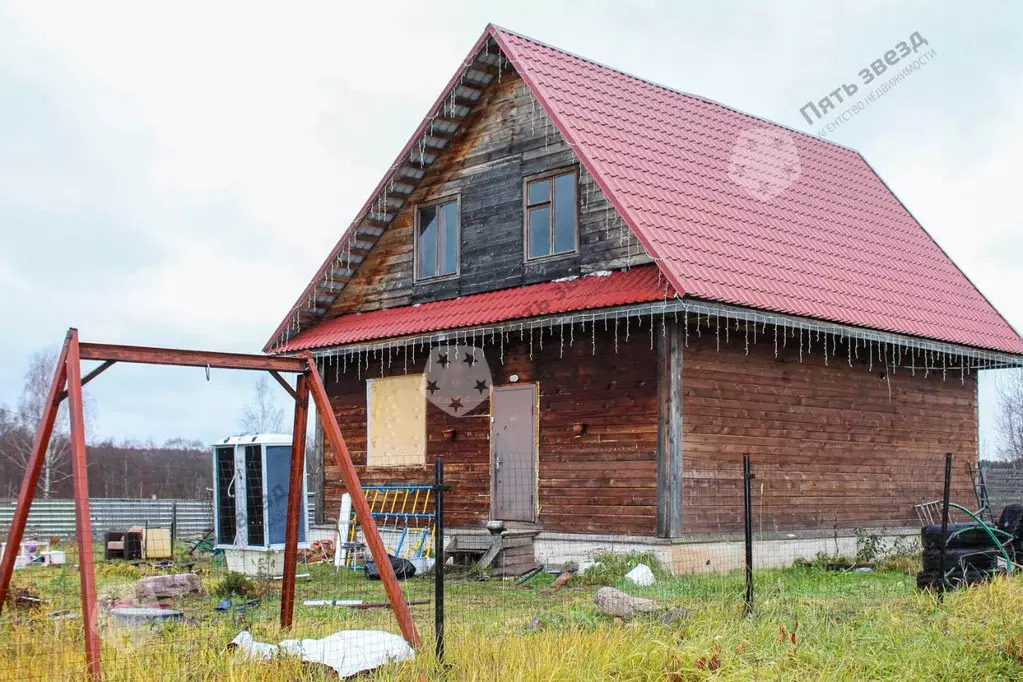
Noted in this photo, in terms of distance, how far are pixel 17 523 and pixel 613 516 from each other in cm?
858

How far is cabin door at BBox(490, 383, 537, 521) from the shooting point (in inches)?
642

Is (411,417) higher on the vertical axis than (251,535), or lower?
higher

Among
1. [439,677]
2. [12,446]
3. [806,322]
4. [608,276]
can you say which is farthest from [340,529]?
[12,446]

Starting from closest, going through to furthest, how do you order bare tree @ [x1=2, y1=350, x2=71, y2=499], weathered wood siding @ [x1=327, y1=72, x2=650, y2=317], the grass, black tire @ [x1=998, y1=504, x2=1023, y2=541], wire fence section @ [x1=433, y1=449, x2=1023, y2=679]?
the grass < wire fence section @ [x1=433, y1=449, x2=1023, y2=679] < black tire @ [x1=998, y1=504, x2=1023, y2=541] < weathered wood siding @ [x1=327, y1=72, x2=650, y2=317] < bare tree @ [x1=2, y1=350, x2=71, y2=499]

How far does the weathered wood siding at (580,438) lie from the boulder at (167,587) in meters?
4.73

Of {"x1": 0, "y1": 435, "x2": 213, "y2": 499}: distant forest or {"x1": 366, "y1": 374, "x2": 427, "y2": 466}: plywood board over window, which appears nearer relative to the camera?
{"x1": 366, "y1": 374, "x2": 427, "y2": 466}: plywood board over window

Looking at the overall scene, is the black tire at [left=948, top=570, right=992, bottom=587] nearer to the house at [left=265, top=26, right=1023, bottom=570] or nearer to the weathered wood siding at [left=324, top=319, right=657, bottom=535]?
the house at [left=265, top=26, right=1023, bottom=570]

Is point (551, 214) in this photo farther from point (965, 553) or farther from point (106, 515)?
point (106, 515)

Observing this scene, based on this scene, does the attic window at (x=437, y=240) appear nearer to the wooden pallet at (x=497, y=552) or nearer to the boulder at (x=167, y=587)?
the wooden pallet at (x=497, y=552)

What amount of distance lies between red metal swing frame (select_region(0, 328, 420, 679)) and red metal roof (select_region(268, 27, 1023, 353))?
576 cm

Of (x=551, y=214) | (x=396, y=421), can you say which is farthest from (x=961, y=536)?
(x=396, y=421)

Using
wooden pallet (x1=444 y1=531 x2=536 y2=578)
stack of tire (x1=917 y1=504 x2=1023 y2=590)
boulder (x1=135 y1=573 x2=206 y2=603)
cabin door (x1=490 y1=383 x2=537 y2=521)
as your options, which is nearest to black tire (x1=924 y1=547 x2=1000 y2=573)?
stack of tire (x1=917 y1=504 x2=1023 y2=590)

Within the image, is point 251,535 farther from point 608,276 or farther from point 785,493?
point 785,493

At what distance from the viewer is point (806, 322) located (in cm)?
1517
